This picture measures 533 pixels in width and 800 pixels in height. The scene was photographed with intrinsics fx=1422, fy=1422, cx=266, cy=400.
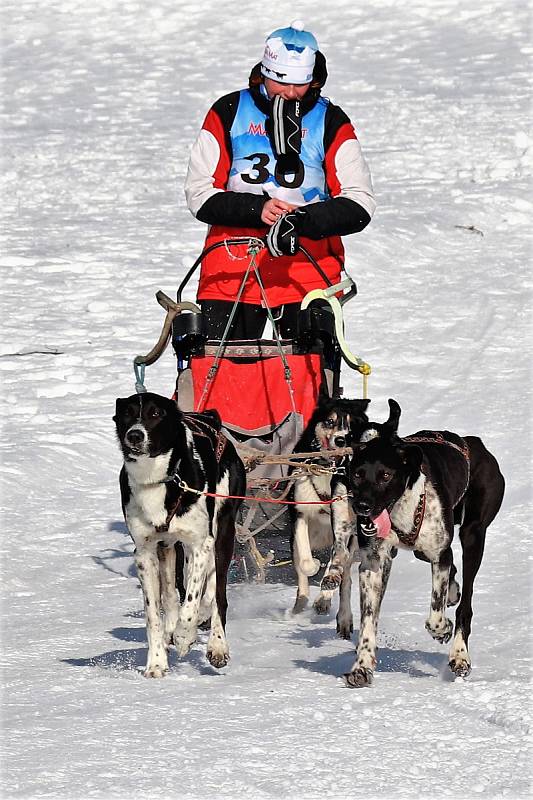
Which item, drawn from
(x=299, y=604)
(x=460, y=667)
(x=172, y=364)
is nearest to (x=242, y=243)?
(x=299, y=604)

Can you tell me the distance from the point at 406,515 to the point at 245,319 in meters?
1.90

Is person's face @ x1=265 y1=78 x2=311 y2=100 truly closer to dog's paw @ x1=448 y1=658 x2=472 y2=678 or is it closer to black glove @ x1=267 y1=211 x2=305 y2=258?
black glove @ x1=267 y1=211 x2=305 y2=258

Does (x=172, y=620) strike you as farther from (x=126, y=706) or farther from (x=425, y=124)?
(x=425, y=124)

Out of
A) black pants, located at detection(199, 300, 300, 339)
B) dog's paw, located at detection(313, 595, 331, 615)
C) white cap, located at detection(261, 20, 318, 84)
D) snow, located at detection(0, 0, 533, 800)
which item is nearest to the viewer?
snow, located at detection(0, 0, 533, 800)

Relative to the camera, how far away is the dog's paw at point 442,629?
5.06 metres

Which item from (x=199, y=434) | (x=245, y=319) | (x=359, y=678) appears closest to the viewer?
(x=359, y=678)

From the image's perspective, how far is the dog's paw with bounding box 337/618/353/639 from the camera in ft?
18.8

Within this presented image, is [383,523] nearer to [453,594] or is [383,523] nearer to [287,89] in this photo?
[453,594]

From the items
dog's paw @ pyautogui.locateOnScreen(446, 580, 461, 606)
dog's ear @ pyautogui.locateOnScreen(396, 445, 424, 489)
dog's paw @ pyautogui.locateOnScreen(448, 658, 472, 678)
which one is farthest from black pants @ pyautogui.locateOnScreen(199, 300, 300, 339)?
dog's paw @ pyautogui.locateOnScreen(448, 658, 472, 678)

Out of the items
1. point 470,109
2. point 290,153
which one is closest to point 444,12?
point 470,109

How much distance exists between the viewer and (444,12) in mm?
22141

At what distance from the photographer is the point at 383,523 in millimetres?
4891

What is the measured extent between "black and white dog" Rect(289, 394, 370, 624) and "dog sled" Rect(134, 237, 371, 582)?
0.21 feet

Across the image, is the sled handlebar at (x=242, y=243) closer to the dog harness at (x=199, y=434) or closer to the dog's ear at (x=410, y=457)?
the dog harness at (x=199, y=434)
